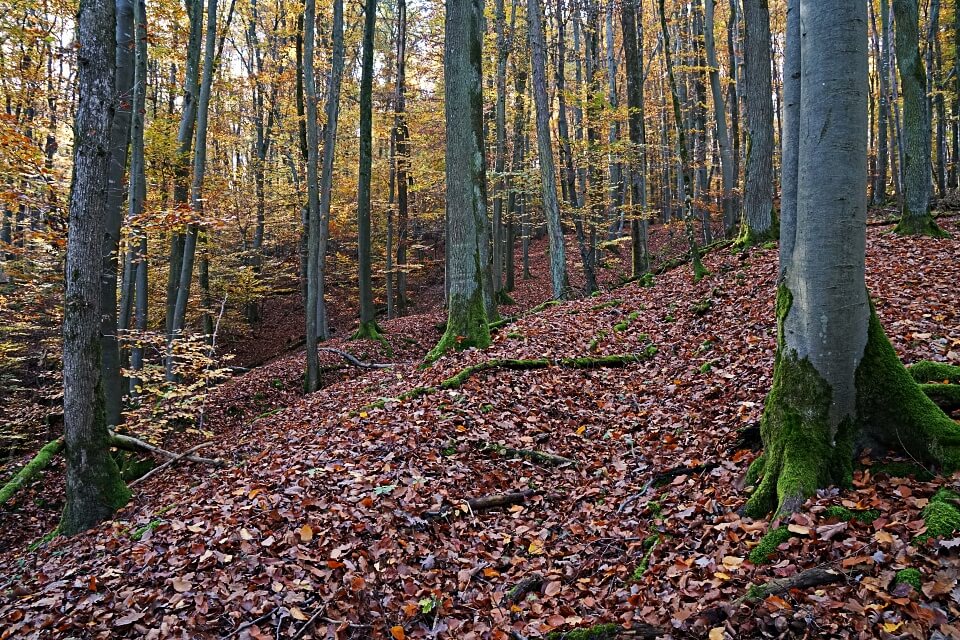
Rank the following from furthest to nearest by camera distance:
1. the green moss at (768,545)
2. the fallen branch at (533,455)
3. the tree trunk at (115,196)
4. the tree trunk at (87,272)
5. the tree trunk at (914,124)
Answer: the tree trunk at (914,124) < the tree trunk at (115,196) < the tree trunk at (87,272) < the fallen branch at (533,455) < the green moss at (768,545)

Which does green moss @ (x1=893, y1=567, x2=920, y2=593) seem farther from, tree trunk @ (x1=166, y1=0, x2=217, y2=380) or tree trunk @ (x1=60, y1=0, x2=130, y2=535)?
tree trunk @ (x1=166, y1=0, x2=217, y2=380)

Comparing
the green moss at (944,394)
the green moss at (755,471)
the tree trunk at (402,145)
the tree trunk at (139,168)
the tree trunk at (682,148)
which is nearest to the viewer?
the green moss at (944,394)

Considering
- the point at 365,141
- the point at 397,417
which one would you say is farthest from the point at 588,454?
the point at 365,141

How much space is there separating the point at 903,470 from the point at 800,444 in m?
0.59

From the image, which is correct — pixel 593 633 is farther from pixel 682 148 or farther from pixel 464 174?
pixel 682 148

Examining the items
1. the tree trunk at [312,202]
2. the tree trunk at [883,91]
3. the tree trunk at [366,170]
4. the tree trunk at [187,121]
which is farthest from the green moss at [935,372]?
the tree trunk at [883,91]

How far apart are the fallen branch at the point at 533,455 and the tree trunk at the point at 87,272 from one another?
15.8ft

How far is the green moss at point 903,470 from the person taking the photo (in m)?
3.34

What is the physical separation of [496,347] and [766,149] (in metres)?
8.42

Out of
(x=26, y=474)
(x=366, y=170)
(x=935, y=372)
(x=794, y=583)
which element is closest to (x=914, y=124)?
(x=935, y=372)

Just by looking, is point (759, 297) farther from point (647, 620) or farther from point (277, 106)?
point (277, 106)

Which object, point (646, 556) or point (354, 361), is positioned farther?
point (354, 361)

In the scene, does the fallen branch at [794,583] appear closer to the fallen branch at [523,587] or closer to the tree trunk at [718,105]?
the fallen branch at [523,587]

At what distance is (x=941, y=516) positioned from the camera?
284 cm
